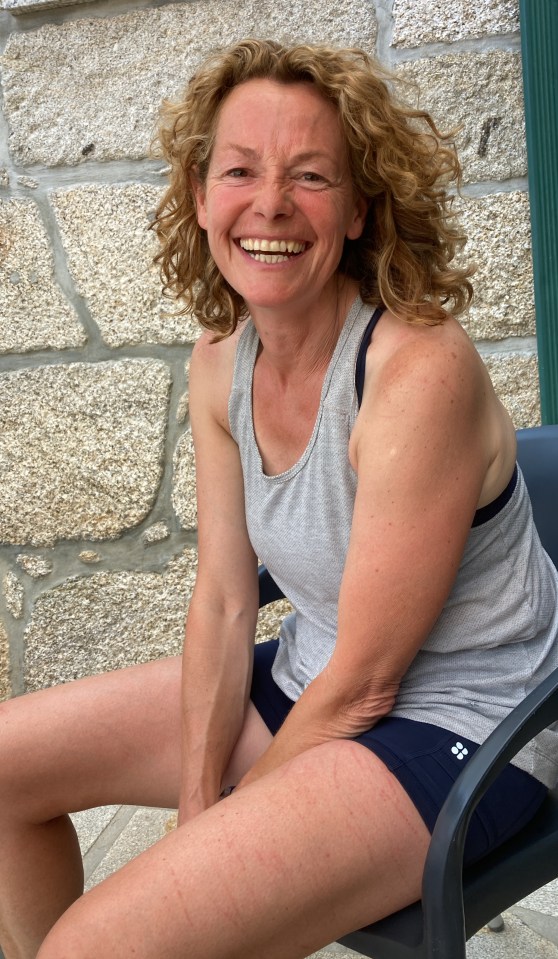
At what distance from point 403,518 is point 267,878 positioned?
0.44m

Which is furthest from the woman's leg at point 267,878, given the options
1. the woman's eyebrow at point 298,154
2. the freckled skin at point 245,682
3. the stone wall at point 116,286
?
the stone wall at point 116,286

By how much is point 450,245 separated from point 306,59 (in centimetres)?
33

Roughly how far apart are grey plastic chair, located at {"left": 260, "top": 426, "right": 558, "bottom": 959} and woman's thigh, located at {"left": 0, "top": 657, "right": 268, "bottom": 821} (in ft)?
1.47

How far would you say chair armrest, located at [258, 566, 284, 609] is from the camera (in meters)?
1.77

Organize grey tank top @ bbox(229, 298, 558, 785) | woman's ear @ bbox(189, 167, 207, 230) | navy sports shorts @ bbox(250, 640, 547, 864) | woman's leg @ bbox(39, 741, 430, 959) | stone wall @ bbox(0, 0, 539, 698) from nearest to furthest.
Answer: woman's leg @ bbox(39, 741, 430, 959) → navy sports shorts @ bbox(250, 640, 547, 864) → grey tank top @ bbox(229, 298, 558, 785) → woman's ear @ bbox(189, 167, 207, 230) → stone wall @ bbox(0, 0, 539, 698)

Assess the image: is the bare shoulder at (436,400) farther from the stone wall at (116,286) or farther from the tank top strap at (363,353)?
the stone wall at (116,286)

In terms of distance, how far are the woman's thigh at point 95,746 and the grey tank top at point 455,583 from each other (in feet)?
0.86

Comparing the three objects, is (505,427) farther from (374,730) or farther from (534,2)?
(534,2)

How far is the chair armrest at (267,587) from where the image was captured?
5.79 feet

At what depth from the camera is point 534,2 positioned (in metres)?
2.27

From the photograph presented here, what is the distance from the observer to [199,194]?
163cm

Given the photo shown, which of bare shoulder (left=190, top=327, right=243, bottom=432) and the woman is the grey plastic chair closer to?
the woman

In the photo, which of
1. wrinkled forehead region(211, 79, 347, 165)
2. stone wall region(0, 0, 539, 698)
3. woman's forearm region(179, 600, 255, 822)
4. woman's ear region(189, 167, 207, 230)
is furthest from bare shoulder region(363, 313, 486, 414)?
stone wall region(0, 0, 539, 698)

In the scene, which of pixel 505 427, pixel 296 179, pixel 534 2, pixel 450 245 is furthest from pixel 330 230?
pixel 534 2
